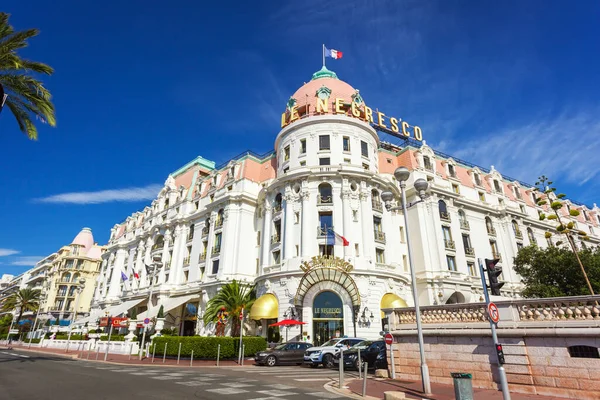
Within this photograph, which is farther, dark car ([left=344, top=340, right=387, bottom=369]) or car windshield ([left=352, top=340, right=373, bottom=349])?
car windshield ([left=352, top=340, right=373, bottom=349])

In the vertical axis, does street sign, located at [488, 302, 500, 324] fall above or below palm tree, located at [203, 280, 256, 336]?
below

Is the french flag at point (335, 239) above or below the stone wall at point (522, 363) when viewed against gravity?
above

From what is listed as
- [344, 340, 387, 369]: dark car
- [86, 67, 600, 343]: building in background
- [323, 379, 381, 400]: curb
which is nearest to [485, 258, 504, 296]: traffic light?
[323, 379, 381, 400]: curb

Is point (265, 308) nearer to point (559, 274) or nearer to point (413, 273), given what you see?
point (413, 273)

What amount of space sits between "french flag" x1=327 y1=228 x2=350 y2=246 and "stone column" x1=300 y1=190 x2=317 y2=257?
143 cm

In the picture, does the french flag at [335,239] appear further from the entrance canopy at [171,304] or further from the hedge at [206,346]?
the entrance canopy at [171,304]

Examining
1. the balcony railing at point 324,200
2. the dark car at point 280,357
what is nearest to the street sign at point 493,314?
the dark car at point 280,357

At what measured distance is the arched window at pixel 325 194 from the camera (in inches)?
1272

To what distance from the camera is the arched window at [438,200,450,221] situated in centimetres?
3659

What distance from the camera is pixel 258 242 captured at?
37812 mm

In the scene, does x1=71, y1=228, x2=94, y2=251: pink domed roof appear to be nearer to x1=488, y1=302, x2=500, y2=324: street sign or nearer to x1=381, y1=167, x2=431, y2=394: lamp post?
Result: x1=381, y1=167, x2=431, y2=394: lamp post

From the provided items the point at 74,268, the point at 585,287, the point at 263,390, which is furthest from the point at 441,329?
the point at 74,268

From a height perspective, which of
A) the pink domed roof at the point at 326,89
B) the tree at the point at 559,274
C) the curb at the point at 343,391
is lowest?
the curb at the point at 343,391

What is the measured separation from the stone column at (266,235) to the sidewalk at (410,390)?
20.1m
